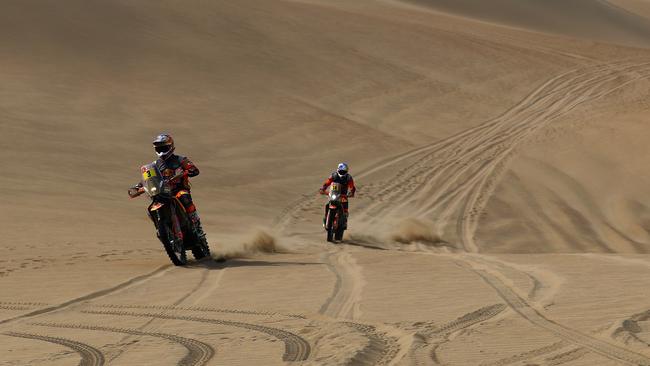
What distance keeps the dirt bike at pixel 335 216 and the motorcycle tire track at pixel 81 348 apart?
9.54 m

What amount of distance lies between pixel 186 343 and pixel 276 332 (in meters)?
0.69

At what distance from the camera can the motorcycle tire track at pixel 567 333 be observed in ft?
19.4

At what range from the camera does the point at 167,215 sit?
1231 cm

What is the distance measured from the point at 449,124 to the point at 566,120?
152 inches

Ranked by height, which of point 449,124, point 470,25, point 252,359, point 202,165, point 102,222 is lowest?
point 252,359

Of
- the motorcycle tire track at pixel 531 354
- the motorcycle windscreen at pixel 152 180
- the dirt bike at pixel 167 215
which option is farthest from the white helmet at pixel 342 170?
the motorcycle tire track at pixel 531 354

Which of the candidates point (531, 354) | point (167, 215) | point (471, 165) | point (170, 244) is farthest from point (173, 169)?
point (471, 165)

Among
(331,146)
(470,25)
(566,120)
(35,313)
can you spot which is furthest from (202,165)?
(470,25)

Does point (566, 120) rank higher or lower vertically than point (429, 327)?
higher

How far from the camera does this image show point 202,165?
24.8 m

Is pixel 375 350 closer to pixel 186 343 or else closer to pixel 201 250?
pixel 186 343

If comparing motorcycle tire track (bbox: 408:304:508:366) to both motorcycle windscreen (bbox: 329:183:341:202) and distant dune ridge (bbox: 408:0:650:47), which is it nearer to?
motorcycle windscreen (bbox: 329:183:341:202)

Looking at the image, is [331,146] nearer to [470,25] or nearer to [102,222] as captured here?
[102,222]

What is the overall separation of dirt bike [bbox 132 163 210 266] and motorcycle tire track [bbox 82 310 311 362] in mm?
3524
